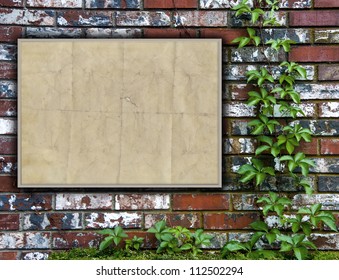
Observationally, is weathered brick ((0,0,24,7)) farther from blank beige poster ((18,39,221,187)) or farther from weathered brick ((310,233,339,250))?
weathered brick ((310,233,339,250))

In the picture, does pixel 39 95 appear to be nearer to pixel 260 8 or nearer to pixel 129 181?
pixel 129 181

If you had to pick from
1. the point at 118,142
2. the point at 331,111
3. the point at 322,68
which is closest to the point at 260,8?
the point at 322,68

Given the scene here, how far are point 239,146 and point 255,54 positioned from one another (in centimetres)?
43

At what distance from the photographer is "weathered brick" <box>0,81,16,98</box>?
2.22 metres

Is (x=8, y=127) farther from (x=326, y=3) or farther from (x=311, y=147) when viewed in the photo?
(x=326, y=3)

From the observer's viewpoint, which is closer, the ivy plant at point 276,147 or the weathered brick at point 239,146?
the ivy plant at point 276,147

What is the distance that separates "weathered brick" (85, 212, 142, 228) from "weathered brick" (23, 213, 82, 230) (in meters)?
0.05

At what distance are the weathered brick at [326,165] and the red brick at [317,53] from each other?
1.50 feet

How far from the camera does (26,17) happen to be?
7.32 feet

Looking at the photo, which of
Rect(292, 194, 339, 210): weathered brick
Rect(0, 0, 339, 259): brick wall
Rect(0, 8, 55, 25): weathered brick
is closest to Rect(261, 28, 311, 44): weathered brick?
Rect(0, 0, 339, 259): brick wall

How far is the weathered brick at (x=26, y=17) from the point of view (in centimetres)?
223

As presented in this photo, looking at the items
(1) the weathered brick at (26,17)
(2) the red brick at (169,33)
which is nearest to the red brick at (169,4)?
(2) the red brick at (169,33)

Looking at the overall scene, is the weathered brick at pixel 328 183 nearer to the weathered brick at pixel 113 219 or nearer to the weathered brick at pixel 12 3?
the weathered brick at pixel 113 219

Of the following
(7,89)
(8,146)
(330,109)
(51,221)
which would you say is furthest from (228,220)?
(7,89)
